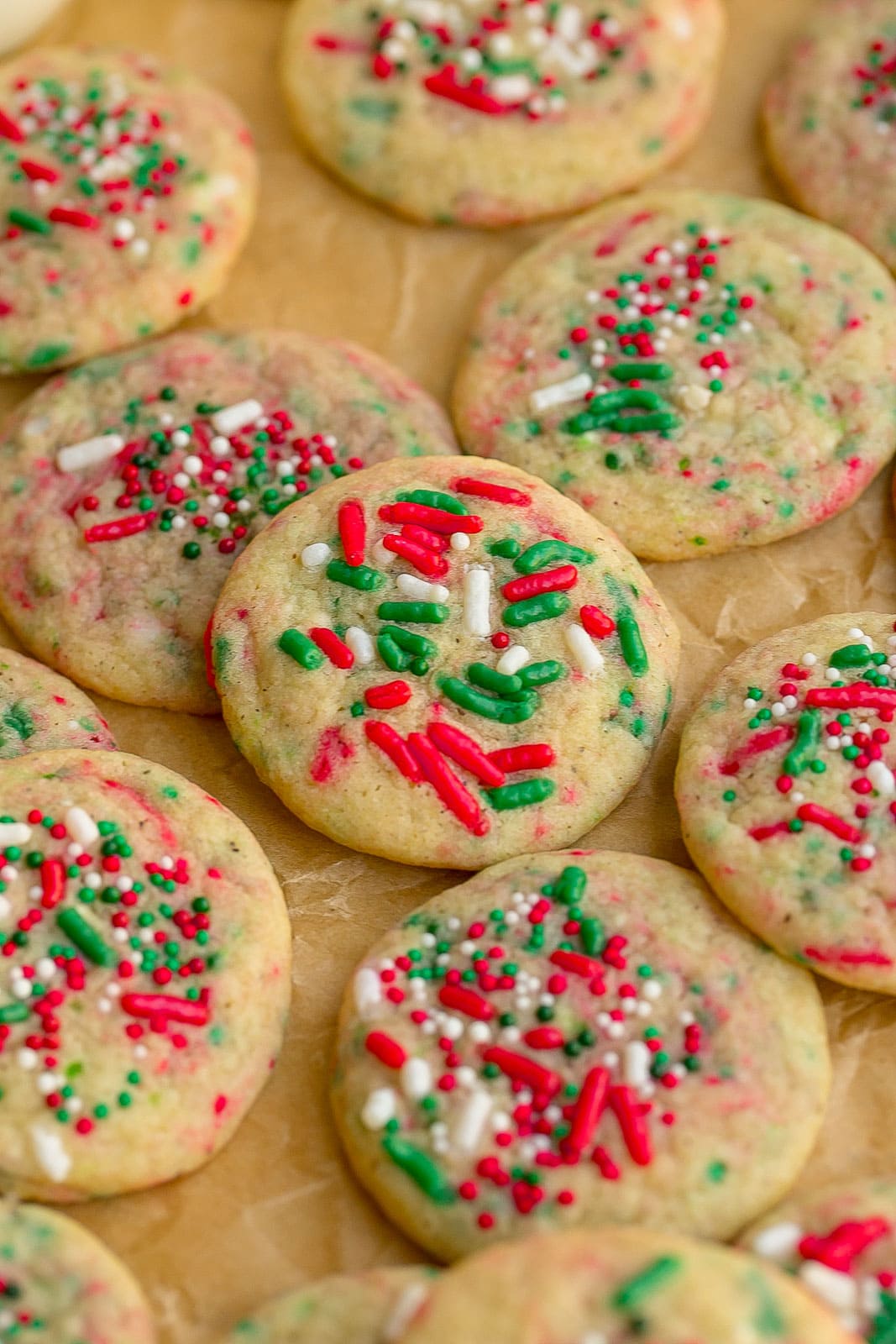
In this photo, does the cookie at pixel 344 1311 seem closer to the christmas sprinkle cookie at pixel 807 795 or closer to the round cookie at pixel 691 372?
the christmas sprinkle cookie at pixel 807 795

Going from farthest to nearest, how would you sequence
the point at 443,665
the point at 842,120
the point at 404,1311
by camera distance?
the point at 842,120, the point at 443,665, the point at 404,1311

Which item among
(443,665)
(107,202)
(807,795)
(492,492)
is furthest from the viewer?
(107,202)

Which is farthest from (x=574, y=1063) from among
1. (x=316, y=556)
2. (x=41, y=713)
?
(x=41, y=713)

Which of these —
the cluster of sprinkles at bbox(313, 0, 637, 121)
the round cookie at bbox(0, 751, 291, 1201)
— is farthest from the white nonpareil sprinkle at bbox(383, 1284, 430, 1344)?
the cluster of sprinkles at bbox(313, 0, 637, 121)

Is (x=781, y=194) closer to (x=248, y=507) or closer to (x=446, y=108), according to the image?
(x=446, y=108)

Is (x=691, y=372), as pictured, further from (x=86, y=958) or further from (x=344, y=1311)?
(x=344, y=1311)

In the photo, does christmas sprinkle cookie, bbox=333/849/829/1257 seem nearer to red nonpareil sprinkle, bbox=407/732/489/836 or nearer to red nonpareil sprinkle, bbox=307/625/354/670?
red nonpareil sprinkle, bbox=407/732/489/836

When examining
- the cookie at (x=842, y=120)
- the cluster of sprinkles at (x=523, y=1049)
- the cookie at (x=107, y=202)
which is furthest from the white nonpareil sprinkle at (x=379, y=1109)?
the cookie at (x=842, y=120)

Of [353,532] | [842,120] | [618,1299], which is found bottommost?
[618,1299]
